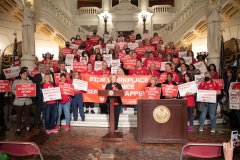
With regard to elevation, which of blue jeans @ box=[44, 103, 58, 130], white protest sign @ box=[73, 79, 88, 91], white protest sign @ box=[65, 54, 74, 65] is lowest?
blue jeans @ box=[44, 103, 58, 130]

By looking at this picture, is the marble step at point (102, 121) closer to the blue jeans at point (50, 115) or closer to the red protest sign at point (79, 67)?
the blue jeans at point (50, 115)

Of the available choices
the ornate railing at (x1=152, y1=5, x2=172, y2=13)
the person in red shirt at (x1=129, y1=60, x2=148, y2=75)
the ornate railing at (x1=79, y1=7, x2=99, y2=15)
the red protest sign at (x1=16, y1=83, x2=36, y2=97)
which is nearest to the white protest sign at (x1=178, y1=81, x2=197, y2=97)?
the person in red shirt at (x1=129, y1=60, x2=148, y2=75)

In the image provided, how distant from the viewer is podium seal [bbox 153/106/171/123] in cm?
636

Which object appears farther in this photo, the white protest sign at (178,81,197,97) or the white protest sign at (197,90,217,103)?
the white protest sign at (178,81,197,97)

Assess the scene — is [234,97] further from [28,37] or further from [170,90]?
[28,37]

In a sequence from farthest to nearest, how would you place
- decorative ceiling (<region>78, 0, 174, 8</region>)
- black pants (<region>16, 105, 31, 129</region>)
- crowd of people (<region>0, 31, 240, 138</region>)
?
1. decorative ceiling (<region>78, 0, 174, 8</region>)
2. crowd of people (<region>0, 31, 240, 138</region>)
3. black pants (<region>16, 105, 31, 129</region>)

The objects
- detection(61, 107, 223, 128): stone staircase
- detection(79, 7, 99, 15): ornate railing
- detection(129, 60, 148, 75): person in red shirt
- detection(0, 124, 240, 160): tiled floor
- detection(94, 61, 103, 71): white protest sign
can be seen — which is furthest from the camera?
detection(79, 7, 99, 15): ornate railing

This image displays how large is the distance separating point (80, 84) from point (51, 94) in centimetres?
138

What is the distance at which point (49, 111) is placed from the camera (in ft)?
25.6

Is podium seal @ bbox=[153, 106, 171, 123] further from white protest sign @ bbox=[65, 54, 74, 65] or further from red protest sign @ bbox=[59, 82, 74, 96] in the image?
white protest sign @ bbox=[65, 54, 74, 65]

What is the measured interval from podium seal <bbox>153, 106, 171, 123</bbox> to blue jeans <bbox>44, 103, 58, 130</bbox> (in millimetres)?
3457

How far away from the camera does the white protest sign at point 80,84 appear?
8.68 metres

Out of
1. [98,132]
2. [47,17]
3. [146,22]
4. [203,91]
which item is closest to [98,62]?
[98,132]

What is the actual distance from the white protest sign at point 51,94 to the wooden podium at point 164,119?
9.48 ft
